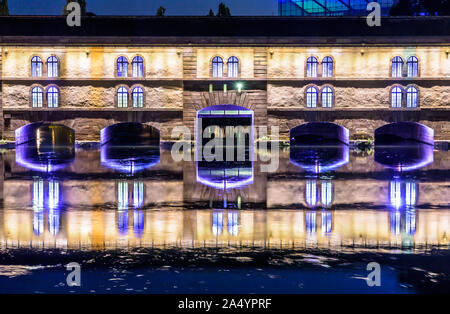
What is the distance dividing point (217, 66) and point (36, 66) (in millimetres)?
13474

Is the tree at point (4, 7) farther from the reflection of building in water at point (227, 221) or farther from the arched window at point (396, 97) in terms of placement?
the reflection of building in water at point (227, 221)

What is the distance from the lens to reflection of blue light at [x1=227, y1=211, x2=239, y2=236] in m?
15.7

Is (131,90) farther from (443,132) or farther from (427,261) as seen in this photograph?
(427,261)

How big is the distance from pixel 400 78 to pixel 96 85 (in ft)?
74.4

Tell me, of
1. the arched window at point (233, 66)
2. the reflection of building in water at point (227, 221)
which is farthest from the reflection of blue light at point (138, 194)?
the arched window at point (233, 66)

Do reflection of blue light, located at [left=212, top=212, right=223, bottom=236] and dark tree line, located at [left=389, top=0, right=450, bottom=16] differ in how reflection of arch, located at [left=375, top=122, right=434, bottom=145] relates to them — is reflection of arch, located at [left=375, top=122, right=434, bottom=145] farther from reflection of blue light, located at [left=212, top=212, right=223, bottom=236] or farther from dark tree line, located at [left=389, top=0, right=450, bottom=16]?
reflection of blue light, located at [left=212, top=212, right=223, bottom=236]

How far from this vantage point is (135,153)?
42.6 metres

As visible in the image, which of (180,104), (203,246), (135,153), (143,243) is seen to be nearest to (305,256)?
(203,246)

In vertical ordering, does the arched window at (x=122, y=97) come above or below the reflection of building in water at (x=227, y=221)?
above

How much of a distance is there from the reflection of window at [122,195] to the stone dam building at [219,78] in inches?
957

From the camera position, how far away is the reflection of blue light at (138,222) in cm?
1557

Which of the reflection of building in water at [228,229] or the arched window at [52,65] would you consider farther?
the arched window at [52,65]

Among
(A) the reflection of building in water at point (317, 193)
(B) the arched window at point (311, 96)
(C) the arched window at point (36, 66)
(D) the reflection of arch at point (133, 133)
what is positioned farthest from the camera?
(D) the reflection of arch at point (133, 133)

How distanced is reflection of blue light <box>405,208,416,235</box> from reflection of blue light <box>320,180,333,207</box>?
2529mm
